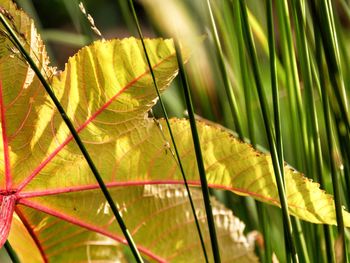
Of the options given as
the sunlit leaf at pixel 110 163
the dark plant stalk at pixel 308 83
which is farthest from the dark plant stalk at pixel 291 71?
the sunlit leaf at pixel 110 163

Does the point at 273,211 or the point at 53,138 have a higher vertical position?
the point at 53,138

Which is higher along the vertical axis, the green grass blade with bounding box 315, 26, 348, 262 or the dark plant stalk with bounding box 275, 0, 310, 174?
the dark plant stalk with bounding box 275, 0, 310, 174

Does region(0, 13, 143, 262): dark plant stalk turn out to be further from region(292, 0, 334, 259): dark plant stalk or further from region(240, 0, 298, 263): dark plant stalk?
region(292, 0, 334, 259): dark plant stalk

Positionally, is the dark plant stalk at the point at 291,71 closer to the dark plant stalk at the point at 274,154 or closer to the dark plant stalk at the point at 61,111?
the dark plant stalk at the point at 274,154

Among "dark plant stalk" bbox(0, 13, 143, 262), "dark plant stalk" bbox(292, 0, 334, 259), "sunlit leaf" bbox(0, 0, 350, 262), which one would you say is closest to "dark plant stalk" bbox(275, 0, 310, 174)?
"dark plant stalk" bbox(292, 0, 334, 259)

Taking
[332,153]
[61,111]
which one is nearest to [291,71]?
[332,153]

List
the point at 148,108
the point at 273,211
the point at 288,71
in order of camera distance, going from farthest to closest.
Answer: the point at 273,211 → the point at 288,71 → the point at 148,108

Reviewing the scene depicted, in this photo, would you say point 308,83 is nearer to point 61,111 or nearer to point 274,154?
point 274,154

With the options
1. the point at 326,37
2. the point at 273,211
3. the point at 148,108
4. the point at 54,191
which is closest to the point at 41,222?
the point at 54,191

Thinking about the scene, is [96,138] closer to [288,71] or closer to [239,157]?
[239,157]

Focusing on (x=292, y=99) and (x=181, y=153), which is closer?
(x=181, y=153)

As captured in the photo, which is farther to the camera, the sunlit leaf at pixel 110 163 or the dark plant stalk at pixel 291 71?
the dark plant stalk at pixel 291 71
